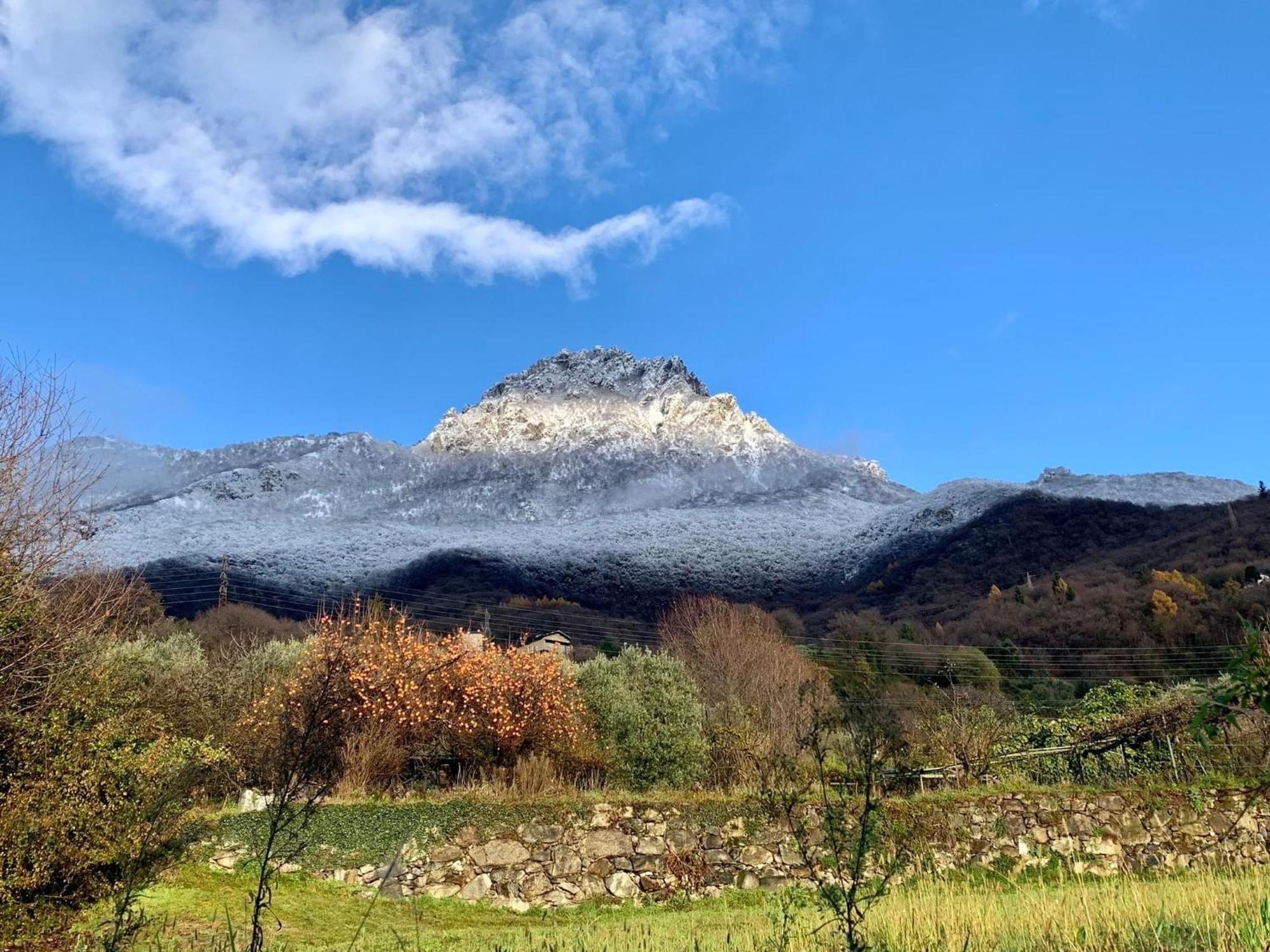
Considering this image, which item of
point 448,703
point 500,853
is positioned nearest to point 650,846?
point 500,853

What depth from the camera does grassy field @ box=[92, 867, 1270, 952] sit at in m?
4.55

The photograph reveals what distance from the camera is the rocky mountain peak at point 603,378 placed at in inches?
5595

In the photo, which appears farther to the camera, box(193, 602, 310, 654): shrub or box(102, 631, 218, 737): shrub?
box(193, 602, 310, 654): shrub

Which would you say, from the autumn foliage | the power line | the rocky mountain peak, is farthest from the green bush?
the rocky mountain peak

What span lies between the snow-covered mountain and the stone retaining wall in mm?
42104

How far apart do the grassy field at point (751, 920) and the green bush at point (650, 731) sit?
4.09 metres

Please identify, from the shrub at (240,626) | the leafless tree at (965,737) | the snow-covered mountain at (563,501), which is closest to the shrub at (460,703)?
the leafless tree at (965,737)

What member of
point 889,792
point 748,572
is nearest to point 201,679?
point 889,792

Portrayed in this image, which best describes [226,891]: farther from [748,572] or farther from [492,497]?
[492,497]

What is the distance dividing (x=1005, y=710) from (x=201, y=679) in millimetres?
24410

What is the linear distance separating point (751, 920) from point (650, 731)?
7.57 meters

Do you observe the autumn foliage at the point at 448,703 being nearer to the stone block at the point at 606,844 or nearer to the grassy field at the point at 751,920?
the stone block at the point at 606,844

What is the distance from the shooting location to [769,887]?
13.7 m

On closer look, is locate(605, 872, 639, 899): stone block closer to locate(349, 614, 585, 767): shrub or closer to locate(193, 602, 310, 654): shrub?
locate(349, 614, 585, 767): shrub
